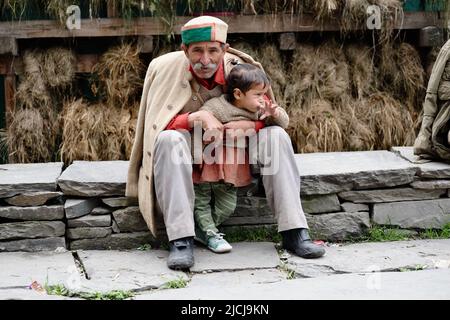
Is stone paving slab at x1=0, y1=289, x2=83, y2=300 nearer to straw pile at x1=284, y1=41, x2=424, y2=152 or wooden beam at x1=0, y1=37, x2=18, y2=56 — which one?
wooden beam at x1=0, y1=37, x2=18, y2=56

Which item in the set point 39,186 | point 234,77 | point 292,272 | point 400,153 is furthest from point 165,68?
point 400,153

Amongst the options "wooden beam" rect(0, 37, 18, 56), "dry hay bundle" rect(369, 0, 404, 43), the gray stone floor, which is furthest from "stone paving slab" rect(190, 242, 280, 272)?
"wooden beam" rect(0, 37, 18, 56)

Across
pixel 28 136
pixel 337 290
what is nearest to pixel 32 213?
pixel 28 136

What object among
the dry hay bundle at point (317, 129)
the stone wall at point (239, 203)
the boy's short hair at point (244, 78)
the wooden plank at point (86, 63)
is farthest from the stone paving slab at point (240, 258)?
the wooden plank at point (86, 63)

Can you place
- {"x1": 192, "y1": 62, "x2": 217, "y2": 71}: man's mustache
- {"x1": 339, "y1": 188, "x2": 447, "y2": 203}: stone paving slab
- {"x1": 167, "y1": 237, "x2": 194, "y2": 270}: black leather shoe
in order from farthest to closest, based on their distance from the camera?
{"x1": 339, "y1": 188, "x2": 447, "y2": 203}: stone paving slab
{"x1": 192, "y1": 62, "x2": 217, "y2": 71}: man's mustache
{"x1": 167, "y1": 237, "x2": 194, "y2": 270}: black leather shoe

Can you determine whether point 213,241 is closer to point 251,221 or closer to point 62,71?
point 251,221

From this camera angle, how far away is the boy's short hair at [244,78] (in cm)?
426

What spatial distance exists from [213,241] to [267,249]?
316mm

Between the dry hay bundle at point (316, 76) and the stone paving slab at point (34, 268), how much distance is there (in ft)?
7.50

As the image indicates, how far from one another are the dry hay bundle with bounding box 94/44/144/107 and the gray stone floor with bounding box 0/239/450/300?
63.7 inches

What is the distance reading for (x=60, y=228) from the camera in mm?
4512

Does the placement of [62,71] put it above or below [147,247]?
above

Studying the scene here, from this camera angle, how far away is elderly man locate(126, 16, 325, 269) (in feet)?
13.6

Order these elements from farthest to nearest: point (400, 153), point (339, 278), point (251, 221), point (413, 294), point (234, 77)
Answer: point (400, 153)
point (251, 221)
point (234, 77)
point (339, 278)
point (413, 294)
